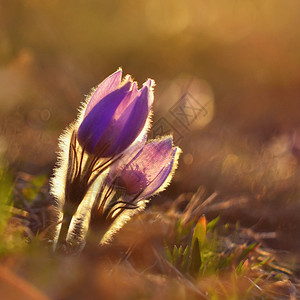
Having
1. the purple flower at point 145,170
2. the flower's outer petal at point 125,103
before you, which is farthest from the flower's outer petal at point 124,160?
the flower's outer petal at point 125,103

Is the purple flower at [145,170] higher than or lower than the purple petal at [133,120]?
lower

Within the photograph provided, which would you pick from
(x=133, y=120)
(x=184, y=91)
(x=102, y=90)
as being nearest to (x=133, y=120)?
(x=133, y=120)

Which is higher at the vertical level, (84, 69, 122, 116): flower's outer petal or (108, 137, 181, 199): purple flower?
(84, 69, 122, 116): flower's outer petal

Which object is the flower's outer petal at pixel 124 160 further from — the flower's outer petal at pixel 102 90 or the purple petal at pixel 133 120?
the flower's outer petal at pixel 102 90

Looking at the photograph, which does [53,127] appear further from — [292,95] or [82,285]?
[292,95]

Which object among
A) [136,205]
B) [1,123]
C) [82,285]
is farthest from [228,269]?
[1,123]

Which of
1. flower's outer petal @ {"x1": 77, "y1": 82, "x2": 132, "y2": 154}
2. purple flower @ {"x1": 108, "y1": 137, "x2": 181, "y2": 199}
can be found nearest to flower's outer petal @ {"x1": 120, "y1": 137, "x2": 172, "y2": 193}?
purple flower @ {"x1": 108, "y1": 137, "x2": 181, "y2": 199}

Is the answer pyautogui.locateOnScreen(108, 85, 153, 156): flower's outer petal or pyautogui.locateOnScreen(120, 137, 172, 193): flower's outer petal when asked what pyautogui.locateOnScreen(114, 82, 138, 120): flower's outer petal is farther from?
pyautogui.locateOnScreen(120, 137, 172, 193): flower's outer petal
